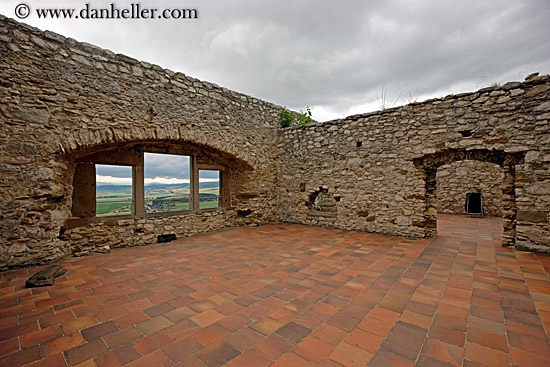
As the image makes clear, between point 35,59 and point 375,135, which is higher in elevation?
point 35,59

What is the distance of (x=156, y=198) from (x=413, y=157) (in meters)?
5.90

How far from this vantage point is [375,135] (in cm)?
587

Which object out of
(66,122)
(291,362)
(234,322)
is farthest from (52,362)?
(66,122)

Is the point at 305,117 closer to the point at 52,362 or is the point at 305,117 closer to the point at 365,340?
the point at 365,340

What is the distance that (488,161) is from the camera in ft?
15.5

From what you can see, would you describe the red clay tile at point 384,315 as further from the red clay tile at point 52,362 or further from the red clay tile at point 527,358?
the red clay tile at point 52,362

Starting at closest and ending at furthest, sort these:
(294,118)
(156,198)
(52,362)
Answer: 1. (52,362)
2. (156,198)
3. (294,118)

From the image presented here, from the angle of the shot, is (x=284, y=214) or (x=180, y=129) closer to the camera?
(x=180, y=129)

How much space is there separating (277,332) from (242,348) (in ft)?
1.09

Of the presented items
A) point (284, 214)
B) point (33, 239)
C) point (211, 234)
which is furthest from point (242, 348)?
point (284, 214)

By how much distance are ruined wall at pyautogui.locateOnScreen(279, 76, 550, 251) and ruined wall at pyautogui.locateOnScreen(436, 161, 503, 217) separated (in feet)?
15.6

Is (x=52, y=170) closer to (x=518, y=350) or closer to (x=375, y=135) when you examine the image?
(x=518, y=350)

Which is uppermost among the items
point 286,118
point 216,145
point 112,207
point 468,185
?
point 286,118

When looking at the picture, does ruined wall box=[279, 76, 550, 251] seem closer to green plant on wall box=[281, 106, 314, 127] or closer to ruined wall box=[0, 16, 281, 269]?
green plant on wall box=[281, 106, 314, 127]
